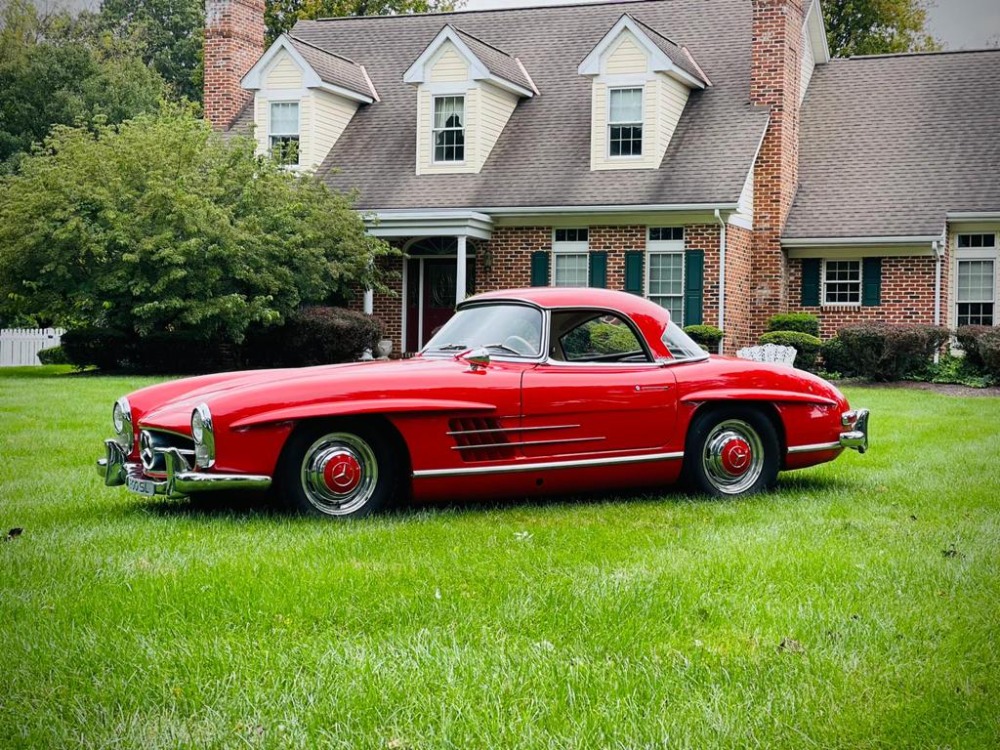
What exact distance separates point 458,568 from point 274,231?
725 inches

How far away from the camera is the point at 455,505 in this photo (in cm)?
816

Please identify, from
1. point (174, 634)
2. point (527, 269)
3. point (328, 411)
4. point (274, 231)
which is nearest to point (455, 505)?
point (328, 411)

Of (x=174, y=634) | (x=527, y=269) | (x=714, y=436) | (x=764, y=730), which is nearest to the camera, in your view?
(x=764, y=730)

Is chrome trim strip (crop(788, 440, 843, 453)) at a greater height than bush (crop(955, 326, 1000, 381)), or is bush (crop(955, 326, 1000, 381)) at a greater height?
bush (crop(955, 326, 1000, 381))

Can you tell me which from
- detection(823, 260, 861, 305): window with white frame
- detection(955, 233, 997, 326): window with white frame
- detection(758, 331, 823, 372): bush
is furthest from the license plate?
detection(955, 233, 997, 326): window with white frame

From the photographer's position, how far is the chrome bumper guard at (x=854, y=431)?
903cm

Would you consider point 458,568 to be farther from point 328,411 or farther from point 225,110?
point 225,110

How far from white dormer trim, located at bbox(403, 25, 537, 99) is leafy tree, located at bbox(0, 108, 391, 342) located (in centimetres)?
379

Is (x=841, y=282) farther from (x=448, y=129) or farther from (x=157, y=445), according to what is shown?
(x=157, y=445)

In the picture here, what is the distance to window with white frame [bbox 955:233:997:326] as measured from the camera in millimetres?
24922

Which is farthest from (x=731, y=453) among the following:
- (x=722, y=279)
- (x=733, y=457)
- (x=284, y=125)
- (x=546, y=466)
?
(x=284, y=125)

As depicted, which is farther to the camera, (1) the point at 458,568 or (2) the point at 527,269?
(2) the point at 527,269

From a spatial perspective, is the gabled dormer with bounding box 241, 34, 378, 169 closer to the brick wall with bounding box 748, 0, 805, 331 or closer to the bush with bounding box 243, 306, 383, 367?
the bush with bounding box 243, 306, 383, 367

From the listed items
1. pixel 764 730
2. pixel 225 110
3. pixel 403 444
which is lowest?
pixel 764 730
